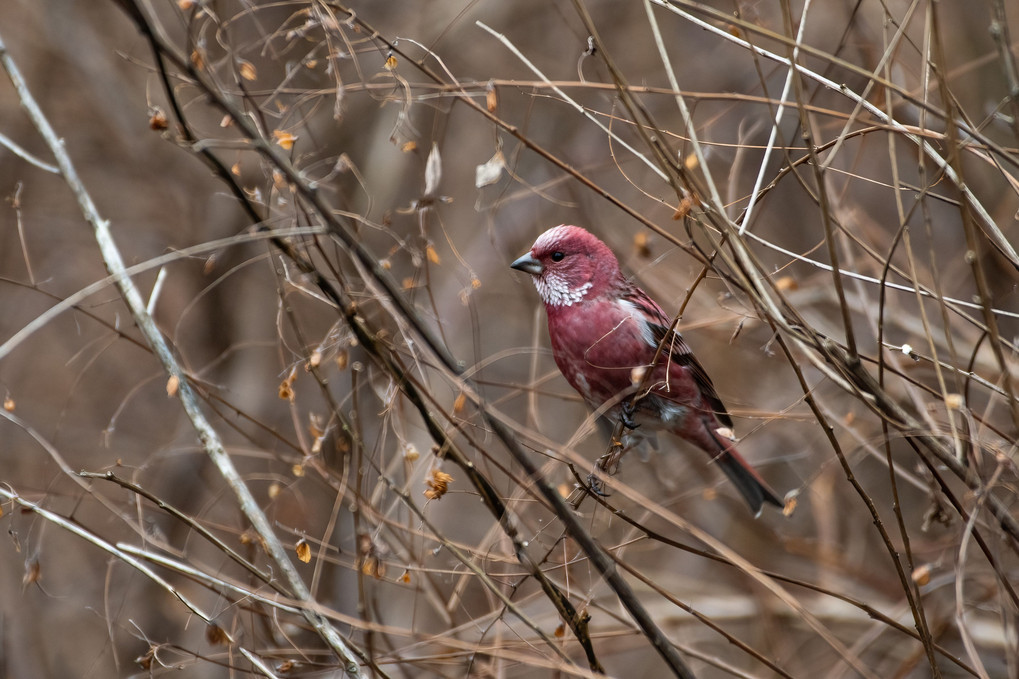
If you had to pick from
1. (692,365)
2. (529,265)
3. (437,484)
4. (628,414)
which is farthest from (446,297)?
(437,484)

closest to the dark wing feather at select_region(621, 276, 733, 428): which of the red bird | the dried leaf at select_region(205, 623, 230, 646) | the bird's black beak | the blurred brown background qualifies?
the red bird

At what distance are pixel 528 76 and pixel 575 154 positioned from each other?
798mm

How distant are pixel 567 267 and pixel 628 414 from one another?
2.60ft

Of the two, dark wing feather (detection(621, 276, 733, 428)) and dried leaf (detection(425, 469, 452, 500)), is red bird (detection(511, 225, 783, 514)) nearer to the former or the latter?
dark wing feather (detection(621, 276, 733, 428))

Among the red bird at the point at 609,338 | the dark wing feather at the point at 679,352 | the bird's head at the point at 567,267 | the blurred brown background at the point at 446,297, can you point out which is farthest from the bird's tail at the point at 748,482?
the bird's head at the point at 567,267

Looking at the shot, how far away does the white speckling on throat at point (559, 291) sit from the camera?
408 cm

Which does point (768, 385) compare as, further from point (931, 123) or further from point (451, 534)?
point (451, 534)

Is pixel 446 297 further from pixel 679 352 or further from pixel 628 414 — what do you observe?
pixel 628 414

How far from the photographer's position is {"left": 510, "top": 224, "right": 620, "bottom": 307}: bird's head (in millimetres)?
4102

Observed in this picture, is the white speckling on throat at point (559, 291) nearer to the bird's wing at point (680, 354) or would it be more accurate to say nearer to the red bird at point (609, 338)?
the red bird at point (609, 338)

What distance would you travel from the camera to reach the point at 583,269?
4121mm

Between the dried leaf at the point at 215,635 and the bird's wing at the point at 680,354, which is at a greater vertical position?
the dried leaf at the point at 215,635

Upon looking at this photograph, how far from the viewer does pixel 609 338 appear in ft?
12.7

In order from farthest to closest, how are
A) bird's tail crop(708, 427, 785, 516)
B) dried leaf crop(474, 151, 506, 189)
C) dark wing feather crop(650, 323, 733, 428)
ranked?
bird's tail crop(708, 427, 785, 516), dark wing feather crop(650, 323, 733, 428), dried leaf crop(474, 151, 506, 189)
